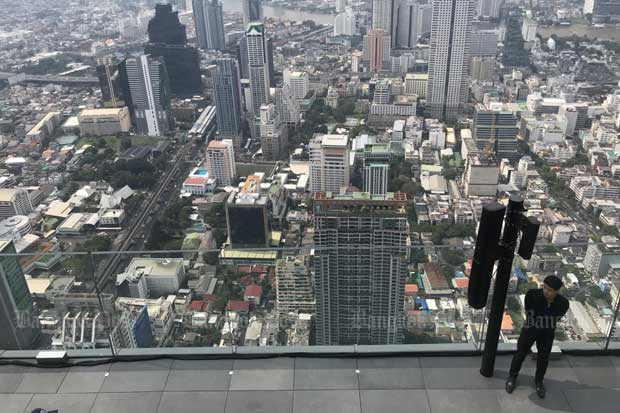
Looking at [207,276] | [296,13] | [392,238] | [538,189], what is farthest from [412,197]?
[296,13]

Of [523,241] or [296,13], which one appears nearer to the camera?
[523,241]

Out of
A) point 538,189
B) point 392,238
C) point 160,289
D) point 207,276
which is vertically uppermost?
point 207,276

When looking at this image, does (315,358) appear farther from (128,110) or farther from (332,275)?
(128,110)

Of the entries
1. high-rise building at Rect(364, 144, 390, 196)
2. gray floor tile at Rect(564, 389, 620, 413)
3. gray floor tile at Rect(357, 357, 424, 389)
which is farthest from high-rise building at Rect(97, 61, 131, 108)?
gray floor tile at Rect(564, 389, 620, 413)

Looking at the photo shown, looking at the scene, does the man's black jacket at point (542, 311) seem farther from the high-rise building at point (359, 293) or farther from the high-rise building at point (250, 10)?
the high-rise building at point (250, 10)

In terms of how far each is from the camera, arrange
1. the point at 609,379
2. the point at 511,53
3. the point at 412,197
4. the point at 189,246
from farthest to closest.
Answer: the point at 511,53
the point at 412,197
the point at 189,246
the point at 609,379

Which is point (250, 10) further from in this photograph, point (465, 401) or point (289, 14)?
point (465, 401)
